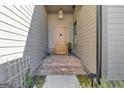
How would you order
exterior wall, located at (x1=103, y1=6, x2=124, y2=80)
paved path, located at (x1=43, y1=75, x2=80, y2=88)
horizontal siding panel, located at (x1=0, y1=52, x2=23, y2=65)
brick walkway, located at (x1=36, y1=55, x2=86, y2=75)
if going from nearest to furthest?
horizontal siding panel, located at (x1=0, y1=52, x2=23, y2=65), exterior wall, located at (x1=103, y1=6, x2=124, y2=80), paved path, located at (x1=43, y1=75, x2=80, y2=88), brick walkway, located at (x1=36, y1=55, x2=86, y2=75)

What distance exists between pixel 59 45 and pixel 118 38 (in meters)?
9.47

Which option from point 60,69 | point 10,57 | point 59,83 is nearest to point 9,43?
point 10,57

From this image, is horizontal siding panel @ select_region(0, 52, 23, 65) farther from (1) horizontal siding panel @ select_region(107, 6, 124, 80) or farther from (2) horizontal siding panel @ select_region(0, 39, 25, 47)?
(1) horizontal siding panel @ select_region(107, 6, 124, 80)

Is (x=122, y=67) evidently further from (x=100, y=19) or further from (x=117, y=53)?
(x=100, y=19)

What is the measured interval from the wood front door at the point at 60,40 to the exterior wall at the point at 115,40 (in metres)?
9.23

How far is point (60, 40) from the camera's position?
1365cm

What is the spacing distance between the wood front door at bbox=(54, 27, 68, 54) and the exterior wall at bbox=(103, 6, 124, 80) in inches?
363

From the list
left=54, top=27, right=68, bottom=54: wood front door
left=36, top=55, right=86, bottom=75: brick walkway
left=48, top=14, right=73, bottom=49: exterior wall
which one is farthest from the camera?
left=54, top=27, right=68, bottom=54: wood front door

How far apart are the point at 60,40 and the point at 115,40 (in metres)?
9.43

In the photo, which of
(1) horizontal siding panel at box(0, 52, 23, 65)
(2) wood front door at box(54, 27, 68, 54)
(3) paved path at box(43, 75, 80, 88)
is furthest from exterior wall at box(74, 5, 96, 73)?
(2) wood front door at box(54, 27, 68, 54)

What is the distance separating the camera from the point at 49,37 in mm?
13383

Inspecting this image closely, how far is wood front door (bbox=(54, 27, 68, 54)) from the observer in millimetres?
13500

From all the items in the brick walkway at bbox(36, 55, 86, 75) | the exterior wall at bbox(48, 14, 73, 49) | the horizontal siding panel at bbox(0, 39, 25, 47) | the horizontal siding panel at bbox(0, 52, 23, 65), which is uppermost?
the exterior wall at bbox(48, 14, 73, 49)
